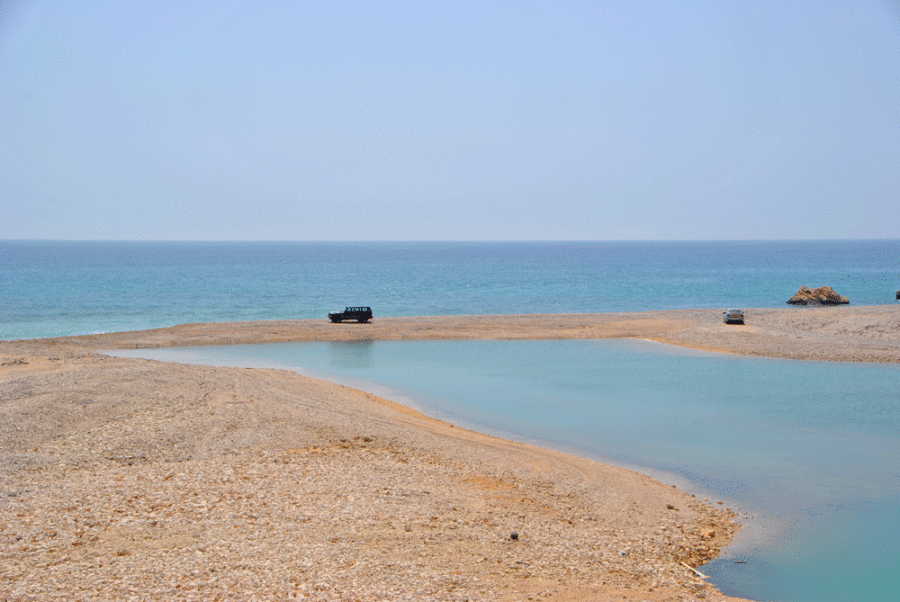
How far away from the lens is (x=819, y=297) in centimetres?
8444

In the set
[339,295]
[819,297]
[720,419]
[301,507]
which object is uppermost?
[819,297]

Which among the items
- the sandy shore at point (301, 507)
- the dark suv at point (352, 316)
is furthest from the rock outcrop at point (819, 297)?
the sandy shore at point (301, 507)

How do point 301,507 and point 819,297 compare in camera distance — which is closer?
point 301,507

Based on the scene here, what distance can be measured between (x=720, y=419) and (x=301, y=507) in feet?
66.5

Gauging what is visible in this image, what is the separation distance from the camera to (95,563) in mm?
13664

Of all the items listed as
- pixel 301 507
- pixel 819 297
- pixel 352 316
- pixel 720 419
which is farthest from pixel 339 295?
pixel 301 507

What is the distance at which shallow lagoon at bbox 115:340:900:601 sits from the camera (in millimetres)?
17047

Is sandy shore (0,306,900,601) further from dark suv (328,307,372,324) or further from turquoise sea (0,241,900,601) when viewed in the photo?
dark suv (328,307,372,324)

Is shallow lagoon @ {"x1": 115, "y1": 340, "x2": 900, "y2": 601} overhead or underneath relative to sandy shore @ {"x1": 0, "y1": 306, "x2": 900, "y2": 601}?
underneath

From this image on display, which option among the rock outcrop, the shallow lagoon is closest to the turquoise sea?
the shallow lagoon

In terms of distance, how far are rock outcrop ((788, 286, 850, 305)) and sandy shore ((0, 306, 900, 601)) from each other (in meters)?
69.7

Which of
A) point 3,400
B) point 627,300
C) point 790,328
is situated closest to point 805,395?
point 790,328

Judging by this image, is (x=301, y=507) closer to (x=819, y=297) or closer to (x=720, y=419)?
(x=720, y=419)

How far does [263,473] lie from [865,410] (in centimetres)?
2714
